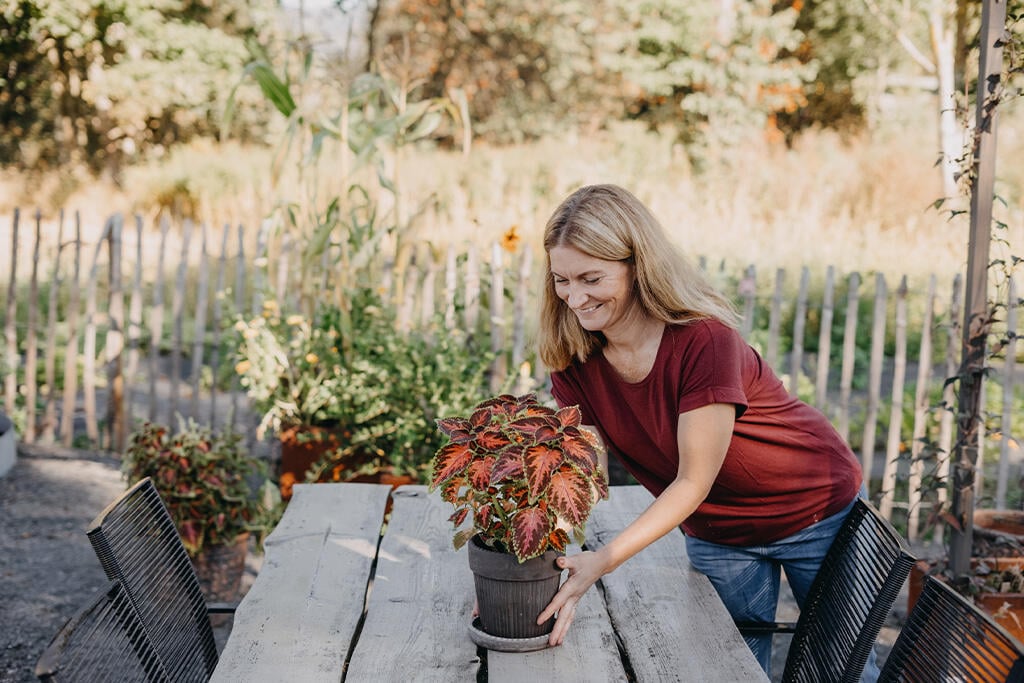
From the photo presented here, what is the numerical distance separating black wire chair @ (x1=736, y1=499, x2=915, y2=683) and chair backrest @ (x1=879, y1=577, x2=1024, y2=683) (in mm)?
66

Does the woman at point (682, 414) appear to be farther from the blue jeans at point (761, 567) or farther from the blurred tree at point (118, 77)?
the blurred tree at point (118, 77)

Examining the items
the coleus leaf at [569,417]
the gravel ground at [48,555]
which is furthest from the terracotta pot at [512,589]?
the gravel ground at [48,555]

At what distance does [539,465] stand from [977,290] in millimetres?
1900

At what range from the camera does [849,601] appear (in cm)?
202

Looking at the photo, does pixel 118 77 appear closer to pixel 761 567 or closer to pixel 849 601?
pixel 761 567

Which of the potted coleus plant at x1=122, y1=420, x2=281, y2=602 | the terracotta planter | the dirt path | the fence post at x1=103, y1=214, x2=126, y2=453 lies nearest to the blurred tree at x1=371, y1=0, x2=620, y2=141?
the fence post at x1=103, y1=214, x2=126, y2=453

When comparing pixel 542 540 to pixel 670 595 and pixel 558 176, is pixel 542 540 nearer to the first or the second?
pixel 670 595

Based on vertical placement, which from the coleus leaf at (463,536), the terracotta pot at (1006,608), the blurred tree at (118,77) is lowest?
the terracotta pot at (1006,608)

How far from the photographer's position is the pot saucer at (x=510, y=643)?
1.75 metres

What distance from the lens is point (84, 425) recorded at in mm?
6203

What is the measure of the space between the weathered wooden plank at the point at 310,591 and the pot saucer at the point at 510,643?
0.81ft

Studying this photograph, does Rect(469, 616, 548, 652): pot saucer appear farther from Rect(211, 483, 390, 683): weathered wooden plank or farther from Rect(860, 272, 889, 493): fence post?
Rect(860, 272, 889, 493): fence post

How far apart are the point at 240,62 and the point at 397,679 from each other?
51.5ft

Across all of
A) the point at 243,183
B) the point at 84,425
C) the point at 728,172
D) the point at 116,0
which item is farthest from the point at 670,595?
the point at 116,0
